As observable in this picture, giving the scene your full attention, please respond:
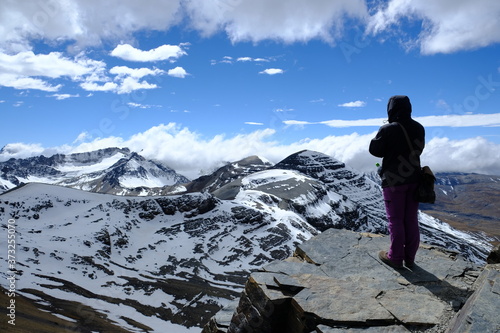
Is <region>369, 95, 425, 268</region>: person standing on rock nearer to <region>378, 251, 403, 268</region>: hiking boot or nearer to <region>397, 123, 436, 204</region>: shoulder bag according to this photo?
<region>397, 123, 436, 204</region>: shoulder bag

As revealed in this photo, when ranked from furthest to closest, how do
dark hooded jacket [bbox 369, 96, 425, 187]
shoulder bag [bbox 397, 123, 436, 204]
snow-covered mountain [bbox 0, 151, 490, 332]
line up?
snow-covered mountain [bbox 0, 151, 490, 332] → dark hooded jacket [bbox 369, 96, 425, 187] → shoulder bag [bbox 397, 123, 436, 204]

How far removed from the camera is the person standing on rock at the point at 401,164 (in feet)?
30.4

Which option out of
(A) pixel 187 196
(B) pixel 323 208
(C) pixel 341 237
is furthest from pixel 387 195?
(B) pixel 323 208

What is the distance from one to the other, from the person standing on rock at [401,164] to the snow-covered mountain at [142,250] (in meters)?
49.5

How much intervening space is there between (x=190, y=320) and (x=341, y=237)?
58529 millimetres

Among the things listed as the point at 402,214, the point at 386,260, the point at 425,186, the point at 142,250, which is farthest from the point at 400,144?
the point at 142,250

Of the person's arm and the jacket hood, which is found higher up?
Answer: the jacket hood

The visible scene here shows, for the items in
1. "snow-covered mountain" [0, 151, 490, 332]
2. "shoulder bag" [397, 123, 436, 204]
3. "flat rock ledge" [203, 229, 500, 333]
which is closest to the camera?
"flat rock ledge" [203, 229, 500, 333]

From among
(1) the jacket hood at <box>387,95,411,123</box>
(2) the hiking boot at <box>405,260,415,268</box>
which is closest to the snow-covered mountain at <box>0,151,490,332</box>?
(2) the hiking boot at <box>405,260,415,268</box>

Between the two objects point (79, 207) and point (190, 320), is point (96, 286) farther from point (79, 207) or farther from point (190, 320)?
point (79, 207)

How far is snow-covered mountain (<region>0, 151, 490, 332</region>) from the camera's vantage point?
62.0 metres

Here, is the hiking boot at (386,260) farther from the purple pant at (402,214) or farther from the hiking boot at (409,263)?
the purple pant at (402,214)

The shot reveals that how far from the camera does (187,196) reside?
120 meters

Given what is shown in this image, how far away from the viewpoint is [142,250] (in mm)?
93750
